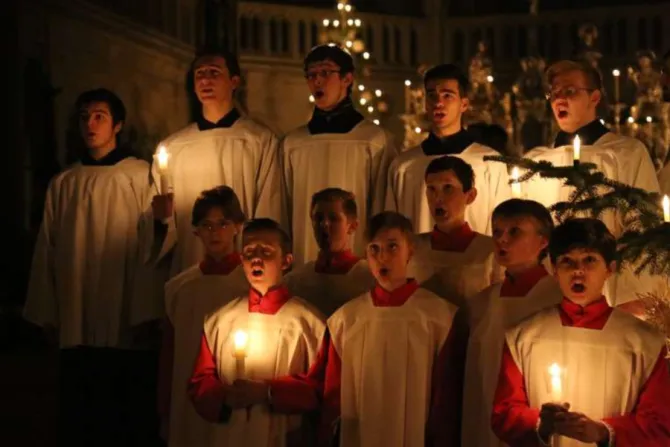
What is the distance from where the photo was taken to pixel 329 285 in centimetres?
571

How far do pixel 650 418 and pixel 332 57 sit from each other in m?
2.61

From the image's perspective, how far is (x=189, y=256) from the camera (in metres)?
6.47

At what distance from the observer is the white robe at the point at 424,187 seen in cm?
601

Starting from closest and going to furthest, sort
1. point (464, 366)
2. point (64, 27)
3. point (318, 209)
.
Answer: point (464, 366), point (318, 209), point (64, 27)

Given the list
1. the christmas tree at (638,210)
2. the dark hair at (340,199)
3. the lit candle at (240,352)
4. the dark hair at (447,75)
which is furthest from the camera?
the dark hair at (447,75)

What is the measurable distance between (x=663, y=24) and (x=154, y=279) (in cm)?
1178

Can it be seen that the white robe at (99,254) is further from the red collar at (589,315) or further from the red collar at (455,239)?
the red collar at (589,315)

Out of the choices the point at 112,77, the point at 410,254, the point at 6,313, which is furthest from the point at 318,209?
the point at 112,77

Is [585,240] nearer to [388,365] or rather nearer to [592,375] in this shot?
[592,375]

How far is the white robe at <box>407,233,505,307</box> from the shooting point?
18.0 ft

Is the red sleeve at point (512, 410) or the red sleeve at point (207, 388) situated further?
the red sleeve at point (207, 388)

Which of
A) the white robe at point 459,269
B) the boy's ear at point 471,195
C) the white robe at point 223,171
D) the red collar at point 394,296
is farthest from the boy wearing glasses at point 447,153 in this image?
the red collar at point 394,296

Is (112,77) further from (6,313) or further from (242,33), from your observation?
(242,33)

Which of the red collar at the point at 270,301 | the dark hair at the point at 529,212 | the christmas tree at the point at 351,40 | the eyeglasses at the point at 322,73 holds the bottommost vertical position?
the red collar at the point at 270,301
